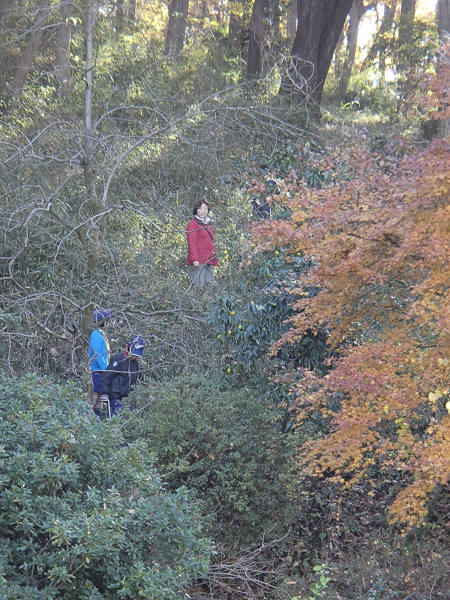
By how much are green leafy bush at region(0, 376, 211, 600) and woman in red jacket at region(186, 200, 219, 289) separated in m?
4.89

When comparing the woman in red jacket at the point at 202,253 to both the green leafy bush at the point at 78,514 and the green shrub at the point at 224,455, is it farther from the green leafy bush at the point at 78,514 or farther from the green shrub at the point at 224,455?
the green leafy bush at the point at 78,514

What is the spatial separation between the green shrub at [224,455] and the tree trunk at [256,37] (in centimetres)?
1086

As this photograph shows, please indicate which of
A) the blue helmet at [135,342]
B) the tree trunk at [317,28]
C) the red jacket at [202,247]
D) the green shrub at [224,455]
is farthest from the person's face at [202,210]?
the tree trunk at [317,28]

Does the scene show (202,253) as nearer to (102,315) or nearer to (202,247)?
(202,247)

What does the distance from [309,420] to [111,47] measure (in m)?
9.32

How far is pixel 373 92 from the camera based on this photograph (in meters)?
19.0

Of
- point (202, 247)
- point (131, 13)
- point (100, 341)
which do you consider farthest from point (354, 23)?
point (100, 341)

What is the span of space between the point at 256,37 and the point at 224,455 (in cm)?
1187

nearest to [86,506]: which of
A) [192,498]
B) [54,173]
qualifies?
[192,498]

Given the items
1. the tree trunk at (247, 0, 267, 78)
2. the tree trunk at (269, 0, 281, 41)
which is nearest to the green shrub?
the tree trunk at (247, 0, 267, 78)

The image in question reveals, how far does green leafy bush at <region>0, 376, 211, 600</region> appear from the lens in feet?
9.57

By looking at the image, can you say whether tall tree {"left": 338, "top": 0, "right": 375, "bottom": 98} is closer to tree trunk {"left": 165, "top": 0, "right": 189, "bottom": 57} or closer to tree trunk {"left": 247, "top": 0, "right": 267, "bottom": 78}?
tree trunk {"left": 165, "top": 0, "right": 189, "bottom": 57}

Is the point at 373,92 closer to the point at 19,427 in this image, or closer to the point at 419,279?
the point at 419,279

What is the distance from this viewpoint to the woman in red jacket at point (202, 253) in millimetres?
8391
